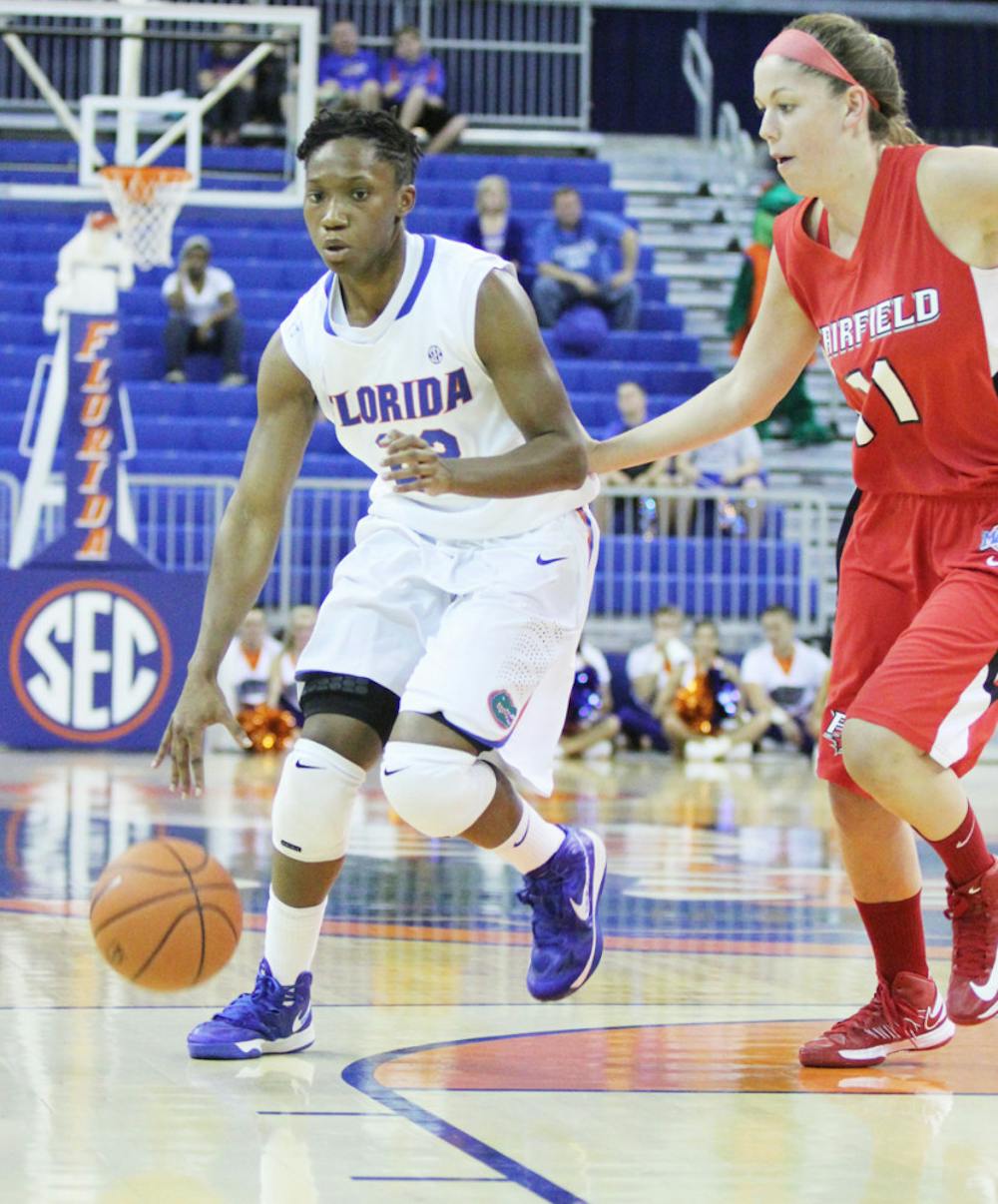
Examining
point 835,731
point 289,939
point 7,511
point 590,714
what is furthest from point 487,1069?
point 7,511

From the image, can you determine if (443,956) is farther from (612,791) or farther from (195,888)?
(612,791)

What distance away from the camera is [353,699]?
189 inches

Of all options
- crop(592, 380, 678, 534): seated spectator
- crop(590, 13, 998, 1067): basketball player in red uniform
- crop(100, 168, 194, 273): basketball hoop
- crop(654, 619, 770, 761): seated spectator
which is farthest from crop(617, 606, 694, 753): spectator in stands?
crop(590, 13, 998, 1067): basketball player in red uniform

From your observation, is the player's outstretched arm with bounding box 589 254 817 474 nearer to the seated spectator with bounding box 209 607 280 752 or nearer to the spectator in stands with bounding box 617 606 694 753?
the seated spectator with bounding box 209 607 280 752

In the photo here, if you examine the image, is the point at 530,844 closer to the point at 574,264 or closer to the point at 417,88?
the point at 574,264

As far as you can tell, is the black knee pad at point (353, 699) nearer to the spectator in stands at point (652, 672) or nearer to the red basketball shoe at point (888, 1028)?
the red basketball shoe at point (888, 1028)

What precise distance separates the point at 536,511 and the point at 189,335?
14.5 m

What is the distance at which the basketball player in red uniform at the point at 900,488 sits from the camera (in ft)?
14.9

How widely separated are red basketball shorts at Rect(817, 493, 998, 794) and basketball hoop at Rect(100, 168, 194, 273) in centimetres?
1038

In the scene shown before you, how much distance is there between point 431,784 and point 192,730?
537 millimetres

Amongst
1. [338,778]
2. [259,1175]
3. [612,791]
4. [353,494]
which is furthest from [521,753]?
[353,494]

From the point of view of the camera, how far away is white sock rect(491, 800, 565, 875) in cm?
502

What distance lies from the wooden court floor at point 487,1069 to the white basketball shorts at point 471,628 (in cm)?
71

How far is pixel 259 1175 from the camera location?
141 inches
